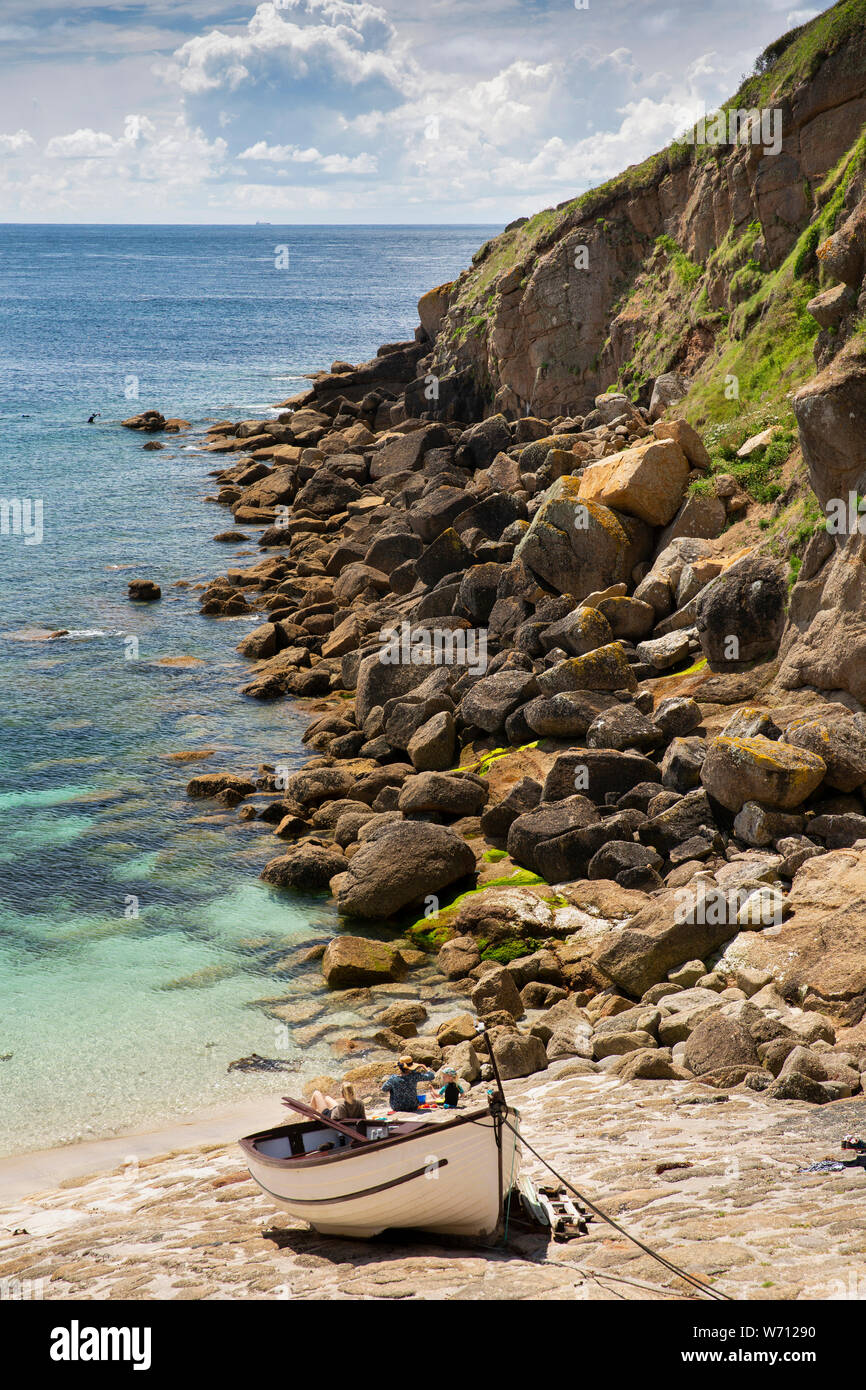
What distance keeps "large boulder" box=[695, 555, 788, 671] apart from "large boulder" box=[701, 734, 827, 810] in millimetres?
3790

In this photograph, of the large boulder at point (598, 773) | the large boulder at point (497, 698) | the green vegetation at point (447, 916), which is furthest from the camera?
the large boulder at point (497, 698)

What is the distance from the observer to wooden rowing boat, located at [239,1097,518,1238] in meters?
9.03

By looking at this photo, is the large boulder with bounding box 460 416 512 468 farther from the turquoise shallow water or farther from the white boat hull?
the white boat hull

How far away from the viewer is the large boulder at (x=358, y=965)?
17.8 m

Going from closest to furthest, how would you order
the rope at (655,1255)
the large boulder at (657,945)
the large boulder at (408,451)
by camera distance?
1. the rope at (655,1255)
2. the large boulder at (657,945)
3. the large boulder at (408,451)

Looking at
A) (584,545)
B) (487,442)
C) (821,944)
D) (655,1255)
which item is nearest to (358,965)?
(821,944)

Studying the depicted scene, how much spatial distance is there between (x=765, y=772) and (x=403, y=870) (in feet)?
20.7

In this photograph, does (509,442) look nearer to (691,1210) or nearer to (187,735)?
(187,735)

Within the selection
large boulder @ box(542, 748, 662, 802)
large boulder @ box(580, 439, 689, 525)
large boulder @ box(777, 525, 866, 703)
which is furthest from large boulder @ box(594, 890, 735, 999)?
large boulder @ box(580, 439, 689, 525)

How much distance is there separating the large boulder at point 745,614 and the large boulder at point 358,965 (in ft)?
27.1

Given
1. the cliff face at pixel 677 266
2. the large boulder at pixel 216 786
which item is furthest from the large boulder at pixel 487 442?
the large boulder at pixel 216 786

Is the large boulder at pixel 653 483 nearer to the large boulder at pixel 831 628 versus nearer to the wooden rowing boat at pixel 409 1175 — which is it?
the large boulder at pixel 831 628

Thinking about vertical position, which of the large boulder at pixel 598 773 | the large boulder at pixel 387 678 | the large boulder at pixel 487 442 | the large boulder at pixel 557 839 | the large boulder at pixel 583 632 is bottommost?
the large boulder at pixel 557 839

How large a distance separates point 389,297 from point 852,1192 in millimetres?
147638
